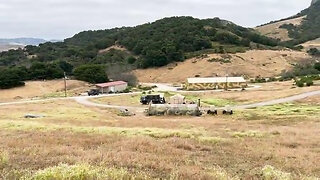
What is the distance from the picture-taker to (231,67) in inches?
4454

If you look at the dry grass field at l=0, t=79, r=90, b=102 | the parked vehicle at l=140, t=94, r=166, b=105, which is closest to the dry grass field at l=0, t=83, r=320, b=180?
the parked vehicle at l=140, t=94, r=166, b=105

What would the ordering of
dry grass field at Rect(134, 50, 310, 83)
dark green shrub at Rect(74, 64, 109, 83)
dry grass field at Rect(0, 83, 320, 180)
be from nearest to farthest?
dry grass field at Rect(0, 83, 320, 180) < dark green shrub at Rect(74, 64, 109, 83) < dry grass field at Rect(134, 50, 310, 83)

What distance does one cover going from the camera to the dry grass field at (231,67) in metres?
110

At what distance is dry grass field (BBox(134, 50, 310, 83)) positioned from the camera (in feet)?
361

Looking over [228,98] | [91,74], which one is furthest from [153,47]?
[228,98]

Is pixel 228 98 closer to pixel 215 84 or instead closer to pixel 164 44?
pixel 215 84

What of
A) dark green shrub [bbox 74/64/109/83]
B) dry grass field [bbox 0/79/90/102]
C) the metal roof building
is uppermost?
dark green shrub [bbox 74/64/109/83]

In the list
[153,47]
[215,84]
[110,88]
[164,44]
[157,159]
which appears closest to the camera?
[157,159]

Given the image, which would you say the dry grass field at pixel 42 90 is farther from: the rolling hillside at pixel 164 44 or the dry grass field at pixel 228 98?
the rolling hillside at pixel 164 44

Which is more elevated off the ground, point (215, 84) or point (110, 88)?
point (215, 84)

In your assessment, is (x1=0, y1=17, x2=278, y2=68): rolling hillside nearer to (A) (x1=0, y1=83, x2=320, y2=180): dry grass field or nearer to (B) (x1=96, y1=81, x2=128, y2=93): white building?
(B) (x1=96, y1=81, x2=128, y2=93): white building

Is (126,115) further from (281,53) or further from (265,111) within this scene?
(281,53)

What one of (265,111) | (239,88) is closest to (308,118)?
(265,111)

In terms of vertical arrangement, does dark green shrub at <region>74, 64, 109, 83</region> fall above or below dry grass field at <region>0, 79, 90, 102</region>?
above
